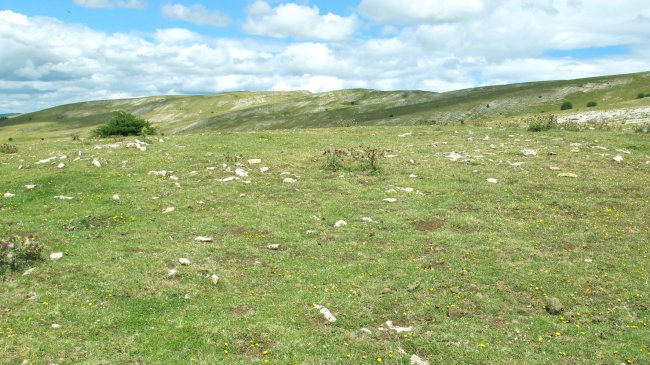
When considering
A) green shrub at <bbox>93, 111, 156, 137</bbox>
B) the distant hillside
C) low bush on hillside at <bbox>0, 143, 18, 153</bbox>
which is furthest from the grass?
the distant hillside

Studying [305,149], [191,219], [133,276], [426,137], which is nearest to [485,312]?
[133,276]

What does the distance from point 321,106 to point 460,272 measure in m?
116

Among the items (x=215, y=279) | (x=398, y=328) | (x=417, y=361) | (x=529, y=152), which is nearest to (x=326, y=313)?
(x=398, y=328)

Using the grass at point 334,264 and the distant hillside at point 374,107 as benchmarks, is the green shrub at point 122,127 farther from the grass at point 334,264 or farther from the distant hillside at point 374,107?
the distant hillside at point 374,107

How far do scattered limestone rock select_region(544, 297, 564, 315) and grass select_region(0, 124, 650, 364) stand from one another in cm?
15

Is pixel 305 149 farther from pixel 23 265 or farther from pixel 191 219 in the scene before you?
pixel 23 265

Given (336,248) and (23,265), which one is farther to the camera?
(336,248)

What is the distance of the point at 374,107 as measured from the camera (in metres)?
113

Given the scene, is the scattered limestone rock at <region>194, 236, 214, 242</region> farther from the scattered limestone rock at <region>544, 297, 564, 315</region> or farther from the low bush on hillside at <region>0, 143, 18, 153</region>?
the low bush on hillside at <region>0, 143, 18, 153</region>

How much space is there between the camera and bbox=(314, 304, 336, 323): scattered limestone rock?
10.3 metres

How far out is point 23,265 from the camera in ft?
40.2

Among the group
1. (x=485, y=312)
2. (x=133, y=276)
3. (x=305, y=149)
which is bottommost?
(x=485, y=312)

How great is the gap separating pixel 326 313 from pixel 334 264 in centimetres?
273

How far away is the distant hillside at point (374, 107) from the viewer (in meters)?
74.2
